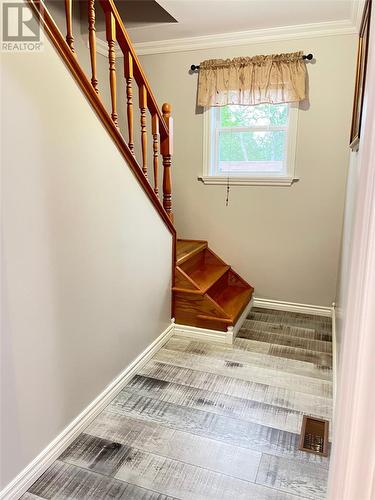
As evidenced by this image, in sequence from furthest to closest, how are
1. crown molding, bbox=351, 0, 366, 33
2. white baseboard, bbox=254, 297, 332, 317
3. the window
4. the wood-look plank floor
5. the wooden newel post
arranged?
1. white baseboard, bbox=254, 297, 332, 317
2. the window
3. the wooden newel post
4. crown molding, bbox=351, 0, 366, 33
5. the wood-look plank floor

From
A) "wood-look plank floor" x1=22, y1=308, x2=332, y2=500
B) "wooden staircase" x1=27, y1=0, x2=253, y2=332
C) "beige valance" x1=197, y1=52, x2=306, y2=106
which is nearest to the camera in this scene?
"wood-look plank floor" x1=22, y1=308, x2=332, y2=500

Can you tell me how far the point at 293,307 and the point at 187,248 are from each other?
1186 millimetres

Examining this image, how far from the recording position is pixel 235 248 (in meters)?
3.58

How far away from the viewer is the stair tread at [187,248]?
3.09 meters

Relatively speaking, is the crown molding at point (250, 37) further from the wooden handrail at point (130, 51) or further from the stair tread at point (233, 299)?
the stair tread at point (233, 299)

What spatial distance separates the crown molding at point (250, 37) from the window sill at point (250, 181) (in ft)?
3.83

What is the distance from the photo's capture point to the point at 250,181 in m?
3.37

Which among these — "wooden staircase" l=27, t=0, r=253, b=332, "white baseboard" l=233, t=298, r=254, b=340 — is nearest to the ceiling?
"wooden staircase" l=27, t=0, r=253, b=332

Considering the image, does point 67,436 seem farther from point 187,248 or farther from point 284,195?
point 284,195

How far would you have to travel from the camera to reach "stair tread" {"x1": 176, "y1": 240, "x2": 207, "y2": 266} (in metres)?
3.09

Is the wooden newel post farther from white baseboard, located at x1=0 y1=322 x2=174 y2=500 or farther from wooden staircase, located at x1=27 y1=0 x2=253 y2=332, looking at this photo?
white baseboard, located at x1=0 y1=322 x2=174 y2=500

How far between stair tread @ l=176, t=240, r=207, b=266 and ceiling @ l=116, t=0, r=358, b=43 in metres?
1.91

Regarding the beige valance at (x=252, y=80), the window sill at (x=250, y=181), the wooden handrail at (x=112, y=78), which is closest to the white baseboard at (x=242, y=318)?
the wooden handrail at (x=112, y=78)

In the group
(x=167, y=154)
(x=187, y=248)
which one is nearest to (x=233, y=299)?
(x=187, y=248)
